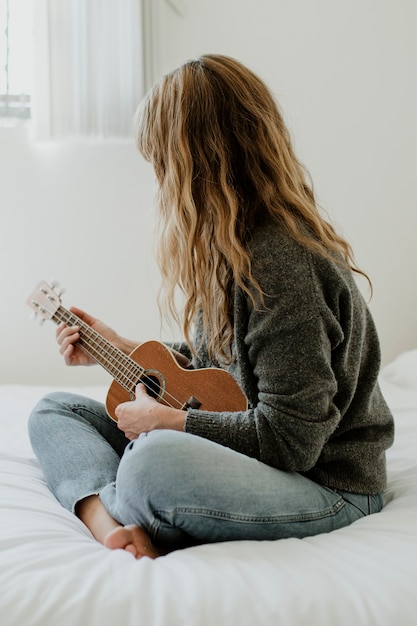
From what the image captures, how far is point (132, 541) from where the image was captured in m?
0.93

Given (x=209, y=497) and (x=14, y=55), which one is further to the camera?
(x=14, y=55)

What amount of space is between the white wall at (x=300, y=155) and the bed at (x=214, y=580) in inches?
58.8

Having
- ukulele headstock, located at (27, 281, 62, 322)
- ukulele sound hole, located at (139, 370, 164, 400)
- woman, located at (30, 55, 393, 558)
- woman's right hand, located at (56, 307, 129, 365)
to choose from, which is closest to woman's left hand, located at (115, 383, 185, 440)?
woman, located at (30, 55, 393, 558)

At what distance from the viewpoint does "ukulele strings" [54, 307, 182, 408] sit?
1305 mm

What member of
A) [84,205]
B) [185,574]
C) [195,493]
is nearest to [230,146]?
[195,493]

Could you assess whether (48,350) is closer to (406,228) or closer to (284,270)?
(406,228)

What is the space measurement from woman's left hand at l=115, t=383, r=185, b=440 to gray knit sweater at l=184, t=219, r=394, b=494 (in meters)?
0.03

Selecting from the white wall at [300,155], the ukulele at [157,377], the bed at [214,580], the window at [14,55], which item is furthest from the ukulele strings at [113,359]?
the window at [14,55]

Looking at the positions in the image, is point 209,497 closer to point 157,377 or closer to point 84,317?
point 157,377

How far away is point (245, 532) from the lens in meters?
0.96

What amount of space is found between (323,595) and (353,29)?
7.23 ft

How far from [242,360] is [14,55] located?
5.55ft

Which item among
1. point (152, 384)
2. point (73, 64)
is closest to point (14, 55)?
point (73, 64)

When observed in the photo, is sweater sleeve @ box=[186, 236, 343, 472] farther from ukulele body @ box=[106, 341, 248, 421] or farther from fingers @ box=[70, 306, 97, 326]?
fingers @ box=[70, 306, 97, 326]
